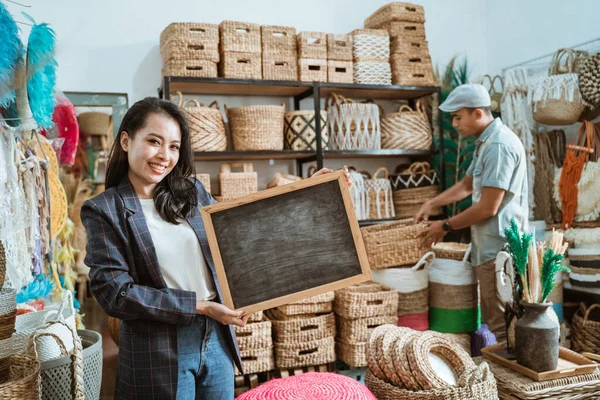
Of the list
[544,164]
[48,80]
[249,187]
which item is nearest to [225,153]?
[249,187]

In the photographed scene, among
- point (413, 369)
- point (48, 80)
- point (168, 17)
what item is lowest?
point (413, 369)

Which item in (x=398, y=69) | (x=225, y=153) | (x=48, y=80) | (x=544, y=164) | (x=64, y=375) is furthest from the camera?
(x=398, y=69)

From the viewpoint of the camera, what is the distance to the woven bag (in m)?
3.40

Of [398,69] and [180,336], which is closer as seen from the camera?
[180,336]

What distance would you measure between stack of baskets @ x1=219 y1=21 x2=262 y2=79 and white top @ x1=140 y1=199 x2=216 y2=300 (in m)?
2.22

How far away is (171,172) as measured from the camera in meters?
1.59

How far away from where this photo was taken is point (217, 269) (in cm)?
149

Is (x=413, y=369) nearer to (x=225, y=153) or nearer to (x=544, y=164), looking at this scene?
(x=225, y=153)

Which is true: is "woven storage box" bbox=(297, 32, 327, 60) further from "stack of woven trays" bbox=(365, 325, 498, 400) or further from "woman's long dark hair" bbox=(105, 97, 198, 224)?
"woman's long dark hair" bbox=(105, 97, 198, 224)

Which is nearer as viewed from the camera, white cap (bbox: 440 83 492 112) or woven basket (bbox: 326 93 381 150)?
white cap (bbox: 440 83 492 112)

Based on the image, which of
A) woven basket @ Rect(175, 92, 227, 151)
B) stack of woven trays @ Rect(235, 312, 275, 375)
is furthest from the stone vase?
woven basket @ Rect(175, 92, 227, 151)

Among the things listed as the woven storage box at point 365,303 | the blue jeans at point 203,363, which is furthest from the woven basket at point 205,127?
the blue jeans at point 203,363

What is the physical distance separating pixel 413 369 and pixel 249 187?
1871mm

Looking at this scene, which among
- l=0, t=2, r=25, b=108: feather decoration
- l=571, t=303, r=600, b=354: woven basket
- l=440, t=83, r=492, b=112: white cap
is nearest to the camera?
l=0, t=2, r=25, b=108: feather decoration
